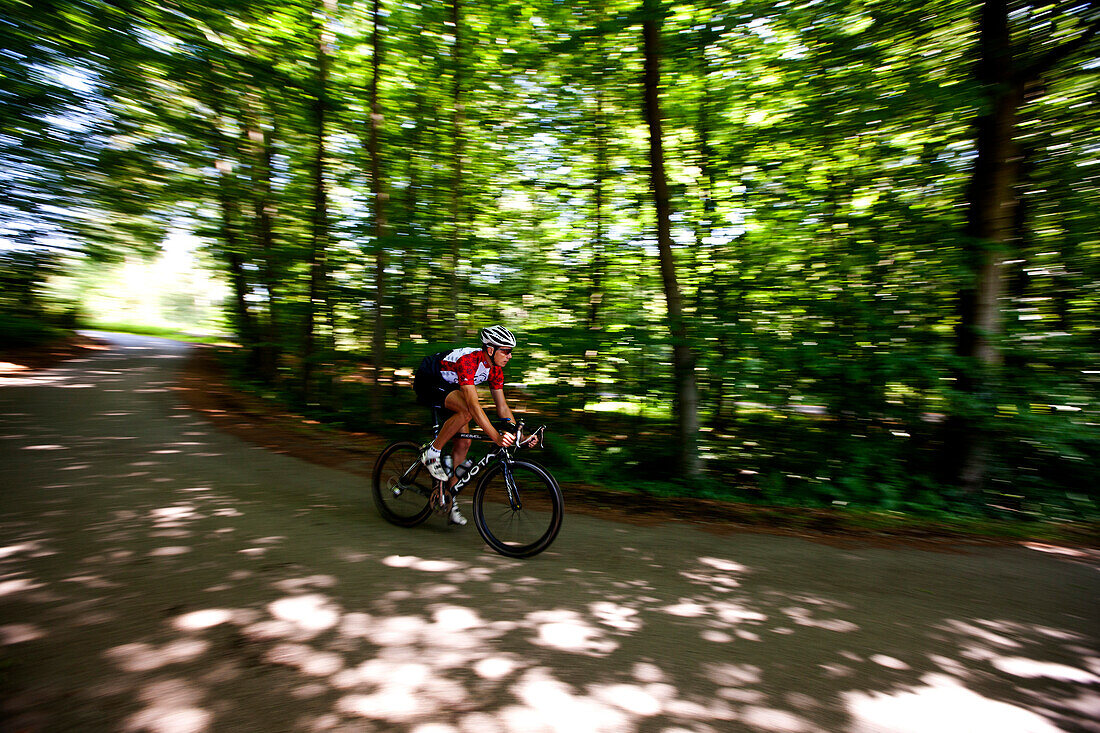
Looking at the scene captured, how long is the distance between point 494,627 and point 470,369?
213cm

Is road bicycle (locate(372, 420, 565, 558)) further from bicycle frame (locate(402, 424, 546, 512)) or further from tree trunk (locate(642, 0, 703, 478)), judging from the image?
tree trunk (locate(642, 0, 703, 478))


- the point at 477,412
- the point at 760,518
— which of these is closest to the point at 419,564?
the point at 477,412

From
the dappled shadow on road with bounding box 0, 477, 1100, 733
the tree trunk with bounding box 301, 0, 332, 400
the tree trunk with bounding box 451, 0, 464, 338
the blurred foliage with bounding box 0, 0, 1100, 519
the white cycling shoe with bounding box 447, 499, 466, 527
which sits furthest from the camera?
the tree trunk with bounding box 301, 0, 332, 400

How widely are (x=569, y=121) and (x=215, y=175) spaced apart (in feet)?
25.8

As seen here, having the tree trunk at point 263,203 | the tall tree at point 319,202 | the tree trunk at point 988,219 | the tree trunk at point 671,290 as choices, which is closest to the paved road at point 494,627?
the tree trunk at point 988,219

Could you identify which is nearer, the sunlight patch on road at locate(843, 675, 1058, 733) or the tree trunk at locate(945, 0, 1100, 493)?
the sunlight patch on road at locate(843, 675, 1058, 733)

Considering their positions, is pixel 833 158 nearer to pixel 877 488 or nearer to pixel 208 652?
pixel 877 488

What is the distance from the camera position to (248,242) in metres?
12.0

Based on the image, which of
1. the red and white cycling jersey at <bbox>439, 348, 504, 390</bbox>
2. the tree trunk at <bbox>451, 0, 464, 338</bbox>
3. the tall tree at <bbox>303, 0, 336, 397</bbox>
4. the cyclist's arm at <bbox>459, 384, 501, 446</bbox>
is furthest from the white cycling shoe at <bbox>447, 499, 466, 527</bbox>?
the tall tree at <bbox>303, 0, 336, 397</bbox>

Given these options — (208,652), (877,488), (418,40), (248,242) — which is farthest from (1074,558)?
(248,242)

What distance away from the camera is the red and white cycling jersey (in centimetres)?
487

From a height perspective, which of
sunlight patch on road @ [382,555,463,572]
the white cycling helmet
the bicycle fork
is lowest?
sunlight patch on road @ [382,555,463,572]

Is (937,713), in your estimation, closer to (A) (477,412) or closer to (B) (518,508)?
(B) (518,508)

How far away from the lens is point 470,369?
4.88 metres
